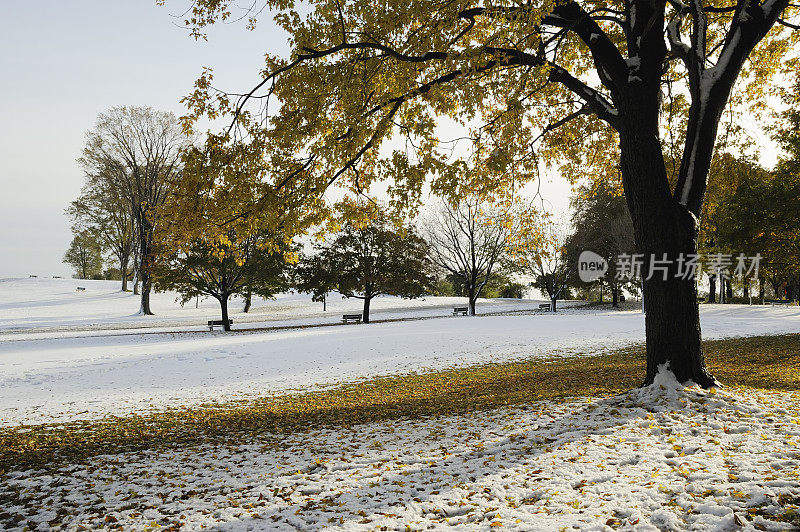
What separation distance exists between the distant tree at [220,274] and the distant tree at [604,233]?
24.4m

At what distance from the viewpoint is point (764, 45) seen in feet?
32.5

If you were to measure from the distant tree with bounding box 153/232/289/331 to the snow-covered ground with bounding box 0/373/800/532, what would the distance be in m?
19.2

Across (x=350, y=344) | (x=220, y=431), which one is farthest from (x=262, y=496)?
(x=350, y=344)

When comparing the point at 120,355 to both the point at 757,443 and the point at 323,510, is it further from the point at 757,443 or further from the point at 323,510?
the point at 757,443

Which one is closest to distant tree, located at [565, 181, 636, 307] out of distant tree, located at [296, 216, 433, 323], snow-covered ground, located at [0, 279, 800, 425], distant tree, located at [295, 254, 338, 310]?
snow-covered ground, located at [0, 279, 800, 425]

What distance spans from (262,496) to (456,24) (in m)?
7.52

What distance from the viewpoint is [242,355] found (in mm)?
16641

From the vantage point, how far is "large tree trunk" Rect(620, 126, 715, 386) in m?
6.91

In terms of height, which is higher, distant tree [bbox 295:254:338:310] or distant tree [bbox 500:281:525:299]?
distant tree [bbox 295:254:338:310]

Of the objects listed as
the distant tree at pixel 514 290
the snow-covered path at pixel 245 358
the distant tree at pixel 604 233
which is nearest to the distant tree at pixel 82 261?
the snow-covered path at pixel 245 358

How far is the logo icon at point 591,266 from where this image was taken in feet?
133

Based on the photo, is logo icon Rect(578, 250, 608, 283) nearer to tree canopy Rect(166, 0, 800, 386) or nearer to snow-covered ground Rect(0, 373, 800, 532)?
tree canopy Rect(166, 0, 800, 386)

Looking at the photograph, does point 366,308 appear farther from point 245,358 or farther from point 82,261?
point 82,261

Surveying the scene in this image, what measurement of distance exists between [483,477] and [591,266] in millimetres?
40741
